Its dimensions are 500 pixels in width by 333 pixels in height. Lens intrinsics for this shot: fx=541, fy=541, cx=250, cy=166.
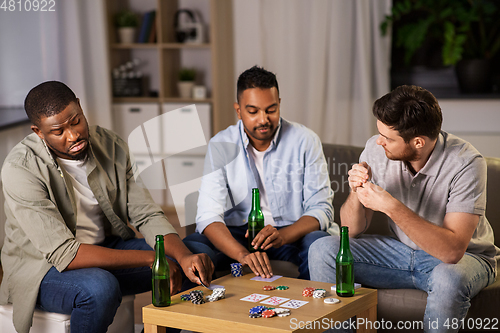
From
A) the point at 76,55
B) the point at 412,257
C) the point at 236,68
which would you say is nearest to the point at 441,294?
the point at 412,257

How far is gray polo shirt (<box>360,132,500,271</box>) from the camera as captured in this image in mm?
1715

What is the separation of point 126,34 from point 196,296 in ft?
10.4

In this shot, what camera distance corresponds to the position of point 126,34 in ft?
14.0

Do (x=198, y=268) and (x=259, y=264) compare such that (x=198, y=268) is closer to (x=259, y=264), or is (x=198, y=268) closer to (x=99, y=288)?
(x=259, y=264)

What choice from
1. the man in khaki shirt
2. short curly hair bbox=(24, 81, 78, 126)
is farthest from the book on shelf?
short curly hair bbox=(24, 81, 78, 126)

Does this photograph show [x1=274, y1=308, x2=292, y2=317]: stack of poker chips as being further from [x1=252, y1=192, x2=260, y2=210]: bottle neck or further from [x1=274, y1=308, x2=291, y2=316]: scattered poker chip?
[x1=252, y1=192, x2=260, y2=210]: bottle neck

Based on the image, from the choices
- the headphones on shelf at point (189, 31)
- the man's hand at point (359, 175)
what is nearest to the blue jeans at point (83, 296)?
the man's hand at point (359, 175)

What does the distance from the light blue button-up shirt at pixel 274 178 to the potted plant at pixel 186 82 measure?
1994 millimetres

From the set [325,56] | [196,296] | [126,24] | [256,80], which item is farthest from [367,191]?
[126,24]

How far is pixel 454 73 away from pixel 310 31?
1.09 m

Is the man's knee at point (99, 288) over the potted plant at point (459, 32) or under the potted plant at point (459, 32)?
under

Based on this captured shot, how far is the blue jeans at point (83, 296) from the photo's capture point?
5.55 ft

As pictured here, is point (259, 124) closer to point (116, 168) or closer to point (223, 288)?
point (116, 168)
